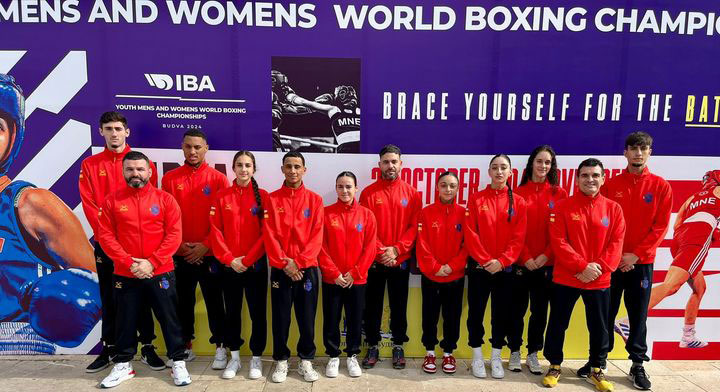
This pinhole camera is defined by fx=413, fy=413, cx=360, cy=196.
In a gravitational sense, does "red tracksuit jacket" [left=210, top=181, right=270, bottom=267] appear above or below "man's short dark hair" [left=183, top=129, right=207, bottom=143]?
below

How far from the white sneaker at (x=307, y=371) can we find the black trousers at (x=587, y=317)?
6.89 feet

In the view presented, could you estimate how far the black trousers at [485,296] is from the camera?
374cm

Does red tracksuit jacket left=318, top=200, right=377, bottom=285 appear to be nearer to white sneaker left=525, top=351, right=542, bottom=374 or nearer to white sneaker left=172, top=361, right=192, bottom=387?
white sneaker left=172, top=361, right=192, bottom=387

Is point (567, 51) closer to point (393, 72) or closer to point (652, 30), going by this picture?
point (652, 30)

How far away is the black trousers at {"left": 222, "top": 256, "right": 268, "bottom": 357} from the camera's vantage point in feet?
12.1

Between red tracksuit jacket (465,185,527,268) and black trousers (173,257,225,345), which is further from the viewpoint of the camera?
black trousers (173,257,225,345)

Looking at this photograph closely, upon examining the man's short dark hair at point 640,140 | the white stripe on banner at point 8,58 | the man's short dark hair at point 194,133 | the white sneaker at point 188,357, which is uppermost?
the white stripe on banner at point 8,58

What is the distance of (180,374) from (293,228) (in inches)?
64.6

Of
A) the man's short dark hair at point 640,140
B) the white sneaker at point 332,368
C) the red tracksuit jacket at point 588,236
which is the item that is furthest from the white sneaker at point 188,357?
the man's short dark hair at point 640,140

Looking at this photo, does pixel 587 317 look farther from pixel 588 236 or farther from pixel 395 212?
pixel 395 212

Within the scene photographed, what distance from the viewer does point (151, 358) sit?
155 inches

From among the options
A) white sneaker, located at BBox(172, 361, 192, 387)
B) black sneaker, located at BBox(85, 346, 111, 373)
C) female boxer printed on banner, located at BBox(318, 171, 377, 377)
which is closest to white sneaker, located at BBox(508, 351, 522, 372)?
female boxer printed on banner, located at BBox(318, 171, 377, 377)

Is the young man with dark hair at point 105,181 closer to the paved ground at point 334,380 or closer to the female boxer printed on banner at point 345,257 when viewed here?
the paved ground at point 334,380

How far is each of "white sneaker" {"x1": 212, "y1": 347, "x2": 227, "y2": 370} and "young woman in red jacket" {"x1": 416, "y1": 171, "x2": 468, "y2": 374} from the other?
76.9 inches
